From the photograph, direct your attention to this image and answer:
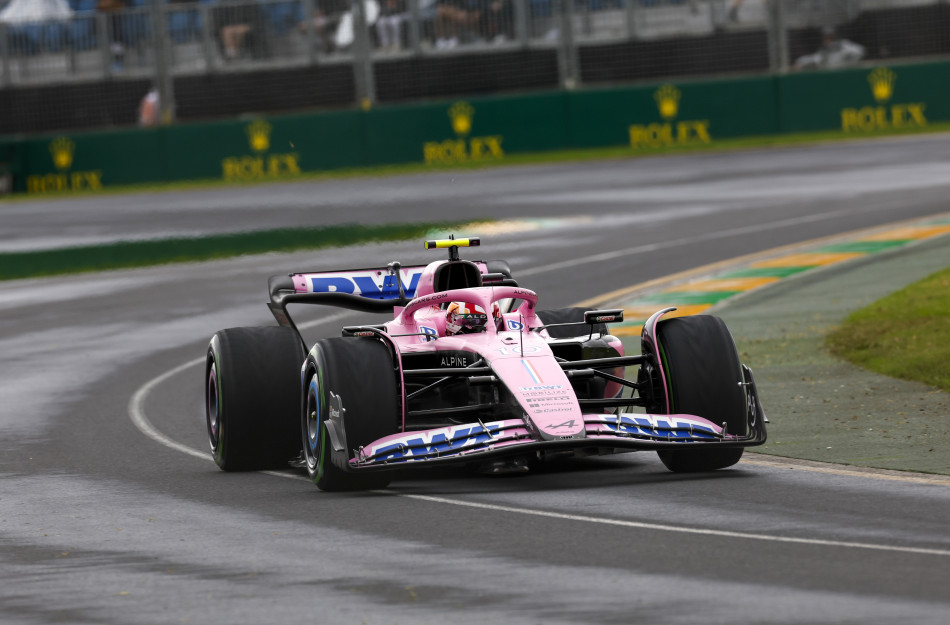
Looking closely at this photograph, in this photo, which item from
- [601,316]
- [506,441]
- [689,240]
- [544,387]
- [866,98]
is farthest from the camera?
[866,98]

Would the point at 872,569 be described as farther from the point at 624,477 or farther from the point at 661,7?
the point at 661,7

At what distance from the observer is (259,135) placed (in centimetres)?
4059

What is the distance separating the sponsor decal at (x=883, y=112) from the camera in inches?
1444

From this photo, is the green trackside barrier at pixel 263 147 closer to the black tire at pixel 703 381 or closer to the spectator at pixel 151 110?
the spectator at pixel 151 110

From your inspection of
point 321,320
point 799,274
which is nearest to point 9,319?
point 321,320

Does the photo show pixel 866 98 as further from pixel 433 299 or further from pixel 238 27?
pixel 433 299

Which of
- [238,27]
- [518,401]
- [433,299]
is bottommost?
[518,401]

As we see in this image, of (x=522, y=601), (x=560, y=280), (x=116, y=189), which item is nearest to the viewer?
(x=522, y=601)

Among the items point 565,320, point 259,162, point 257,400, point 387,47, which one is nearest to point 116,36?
point 259,162

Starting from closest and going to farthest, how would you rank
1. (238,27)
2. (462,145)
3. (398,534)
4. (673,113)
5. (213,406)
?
(398,534) → (213,406) → (673,113) → (462,145) → (238,27)

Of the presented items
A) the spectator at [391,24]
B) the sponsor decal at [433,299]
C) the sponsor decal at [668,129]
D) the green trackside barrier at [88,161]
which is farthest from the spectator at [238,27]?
the sponsor decal at [433,299]

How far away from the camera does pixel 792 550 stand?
26.8ft

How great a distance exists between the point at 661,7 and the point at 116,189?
13.6 metres

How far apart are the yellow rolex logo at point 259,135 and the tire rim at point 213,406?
29017 mm
